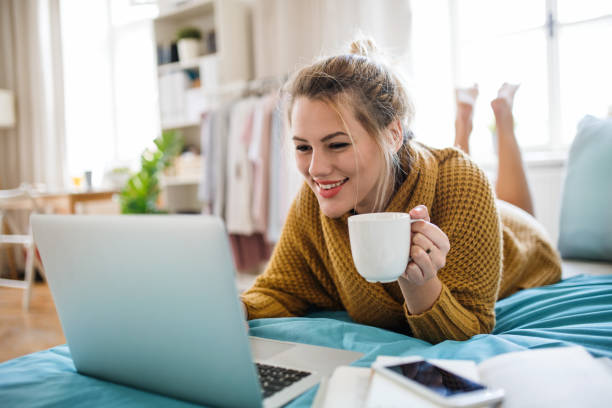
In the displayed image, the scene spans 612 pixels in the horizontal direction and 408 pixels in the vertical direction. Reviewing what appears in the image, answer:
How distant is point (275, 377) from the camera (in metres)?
0.68

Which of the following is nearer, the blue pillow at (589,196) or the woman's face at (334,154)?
the woman's face at (334,154)

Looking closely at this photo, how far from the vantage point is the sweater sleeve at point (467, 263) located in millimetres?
900

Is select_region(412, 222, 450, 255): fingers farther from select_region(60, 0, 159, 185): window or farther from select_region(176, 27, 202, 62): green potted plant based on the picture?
select_region(60, 0, 159, 185): window

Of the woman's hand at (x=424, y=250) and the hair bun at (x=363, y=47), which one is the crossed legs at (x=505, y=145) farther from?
the woman's hand at (x=424, y=250)

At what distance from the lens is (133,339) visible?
0.63 metres

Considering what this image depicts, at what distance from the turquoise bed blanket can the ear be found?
1.35ft

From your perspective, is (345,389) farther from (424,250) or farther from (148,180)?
(148,180)

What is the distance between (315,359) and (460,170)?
0.55 m

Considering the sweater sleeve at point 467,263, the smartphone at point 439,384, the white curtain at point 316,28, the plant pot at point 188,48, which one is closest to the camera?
the smartphone at point 439,384

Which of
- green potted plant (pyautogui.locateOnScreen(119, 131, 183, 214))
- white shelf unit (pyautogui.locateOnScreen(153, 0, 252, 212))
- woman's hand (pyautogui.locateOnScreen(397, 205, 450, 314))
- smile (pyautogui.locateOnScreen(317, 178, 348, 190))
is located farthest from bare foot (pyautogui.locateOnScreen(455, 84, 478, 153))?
green potted plant (pyautogui.locateOnScreen(119, 131, 183, 214))

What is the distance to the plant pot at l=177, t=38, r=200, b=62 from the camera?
3596mm

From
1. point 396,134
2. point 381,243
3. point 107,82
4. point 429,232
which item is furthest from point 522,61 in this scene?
point 107,82

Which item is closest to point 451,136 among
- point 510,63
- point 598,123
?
point 510,63

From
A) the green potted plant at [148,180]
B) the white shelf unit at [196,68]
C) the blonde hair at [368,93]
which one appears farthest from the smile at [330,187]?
the green potted plant at [148,180]
